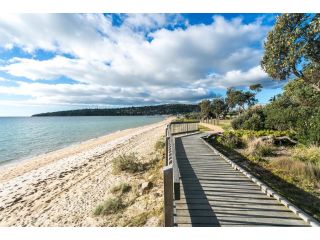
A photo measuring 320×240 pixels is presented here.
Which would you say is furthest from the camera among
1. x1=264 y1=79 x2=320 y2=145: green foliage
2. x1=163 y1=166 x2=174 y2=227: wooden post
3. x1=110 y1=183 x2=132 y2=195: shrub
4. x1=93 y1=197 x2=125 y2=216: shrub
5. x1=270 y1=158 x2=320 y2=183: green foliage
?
x1=264 y1=79 x2=320 y2=145: green foliage

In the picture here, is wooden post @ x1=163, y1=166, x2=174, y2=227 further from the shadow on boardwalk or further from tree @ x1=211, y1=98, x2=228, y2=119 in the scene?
tree @ x1=211, y1=98, x2=228, y2=119

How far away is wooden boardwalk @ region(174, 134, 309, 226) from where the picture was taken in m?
3.92

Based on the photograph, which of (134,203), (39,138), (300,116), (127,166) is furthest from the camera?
(39,138)

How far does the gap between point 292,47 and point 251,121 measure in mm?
10090

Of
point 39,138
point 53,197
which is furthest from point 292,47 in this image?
point 39,138

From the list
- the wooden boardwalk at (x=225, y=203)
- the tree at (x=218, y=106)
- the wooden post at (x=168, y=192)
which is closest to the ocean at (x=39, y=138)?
the wooden boardwalk at (x=225, y=203)

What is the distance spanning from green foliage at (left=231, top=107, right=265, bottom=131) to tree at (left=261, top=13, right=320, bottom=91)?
752 cm

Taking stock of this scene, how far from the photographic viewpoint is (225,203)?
4.61 metres

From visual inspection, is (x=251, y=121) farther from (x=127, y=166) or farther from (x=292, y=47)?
(x=127, y=166)

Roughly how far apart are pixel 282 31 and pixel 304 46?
56.6 inches

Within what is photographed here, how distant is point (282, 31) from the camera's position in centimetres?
970

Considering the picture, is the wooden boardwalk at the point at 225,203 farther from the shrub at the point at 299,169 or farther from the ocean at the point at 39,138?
the ocean at the point at 39,138

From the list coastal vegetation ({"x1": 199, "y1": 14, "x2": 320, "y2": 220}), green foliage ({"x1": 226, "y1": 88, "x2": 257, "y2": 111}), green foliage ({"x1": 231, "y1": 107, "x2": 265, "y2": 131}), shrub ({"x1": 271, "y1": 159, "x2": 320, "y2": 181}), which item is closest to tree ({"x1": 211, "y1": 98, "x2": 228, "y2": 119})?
green foliage ({"x1": 226, "y1": 88, "x2": 257, "y2": 111})

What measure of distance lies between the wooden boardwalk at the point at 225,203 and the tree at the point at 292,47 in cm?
665
